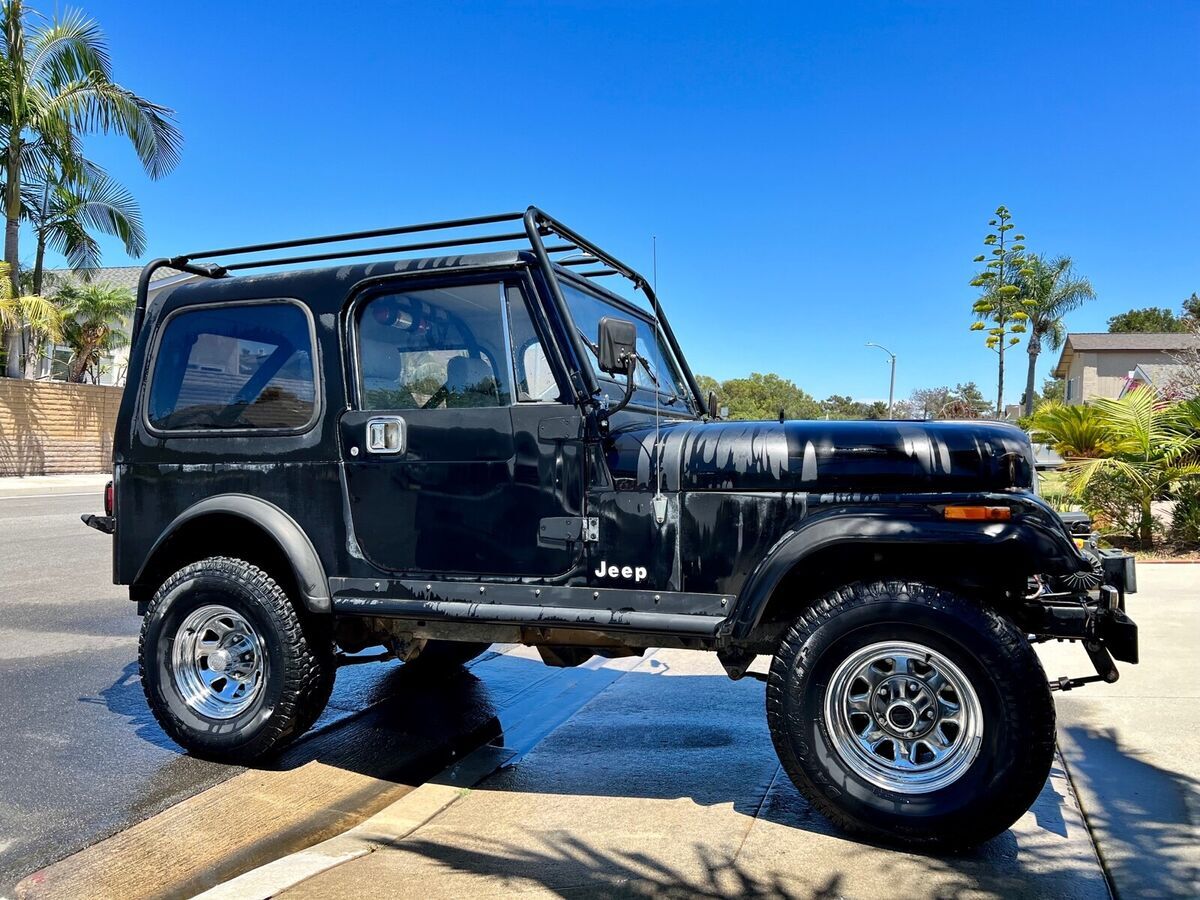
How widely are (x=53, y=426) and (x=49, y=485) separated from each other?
3747 mm

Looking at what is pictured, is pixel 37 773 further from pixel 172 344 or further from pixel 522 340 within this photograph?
pixel 522 340

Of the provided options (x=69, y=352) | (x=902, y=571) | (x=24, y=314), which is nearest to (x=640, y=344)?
(x=902, y=571)

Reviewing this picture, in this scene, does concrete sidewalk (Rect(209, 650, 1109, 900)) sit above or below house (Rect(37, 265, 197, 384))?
below

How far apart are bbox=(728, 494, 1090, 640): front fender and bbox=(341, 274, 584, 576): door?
76 cm

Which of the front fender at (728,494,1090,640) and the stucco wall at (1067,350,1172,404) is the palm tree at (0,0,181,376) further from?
the stucco wall at (1067,350,1172,404)

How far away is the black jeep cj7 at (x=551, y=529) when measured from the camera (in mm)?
3172

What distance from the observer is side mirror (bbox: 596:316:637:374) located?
342 cm

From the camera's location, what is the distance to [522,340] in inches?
148

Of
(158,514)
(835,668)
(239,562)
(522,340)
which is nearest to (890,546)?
(835,668)

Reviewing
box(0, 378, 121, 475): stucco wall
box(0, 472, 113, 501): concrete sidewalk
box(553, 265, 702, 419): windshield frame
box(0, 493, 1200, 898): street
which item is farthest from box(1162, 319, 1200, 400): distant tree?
box(0, 378, 121, 475): stucco wall

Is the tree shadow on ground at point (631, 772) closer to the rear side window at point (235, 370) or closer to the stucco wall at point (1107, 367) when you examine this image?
the rear side window at point (235, 370)

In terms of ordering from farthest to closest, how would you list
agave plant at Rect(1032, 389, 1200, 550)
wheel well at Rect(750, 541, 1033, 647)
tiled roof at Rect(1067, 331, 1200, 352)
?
Result: tiled roof at Rect(1067, 331, 1200, 352)
agave plant at Rect(1032, 389, 1200, 550)
wheel well at Rect(750, 541, 1033, 647)

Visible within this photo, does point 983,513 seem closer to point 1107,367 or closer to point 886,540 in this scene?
point 886,540

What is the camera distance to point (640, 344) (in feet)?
15.2
